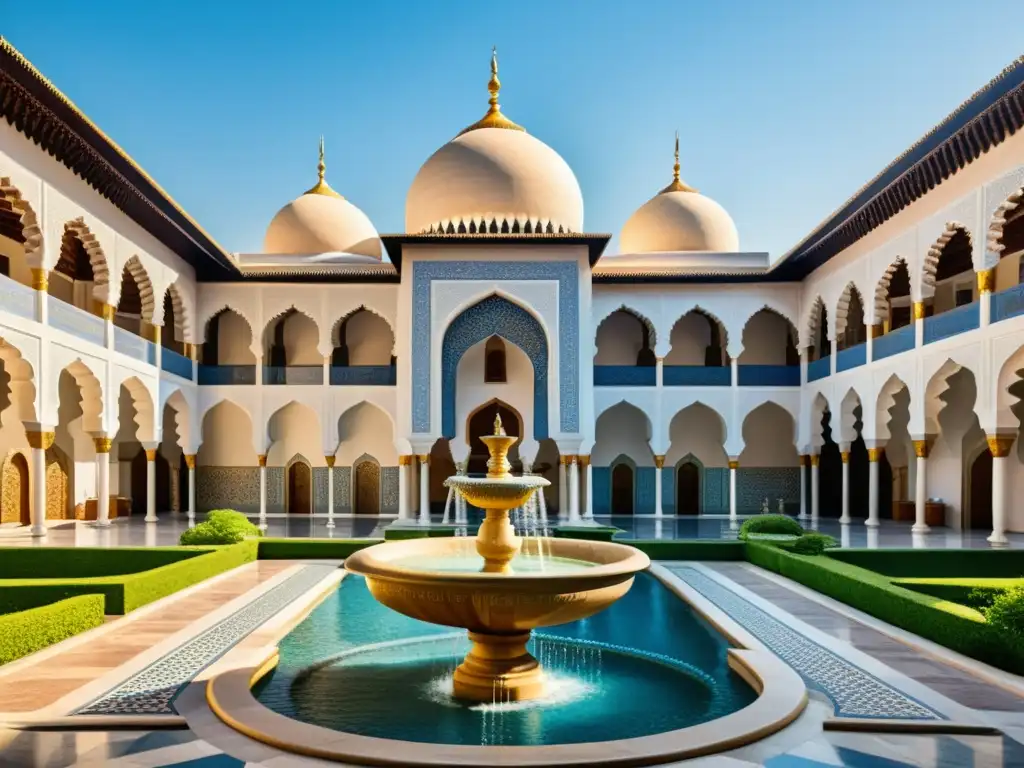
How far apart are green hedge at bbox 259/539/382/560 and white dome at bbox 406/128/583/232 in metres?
7.86

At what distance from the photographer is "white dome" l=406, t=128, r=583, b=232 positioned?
59.1 feet

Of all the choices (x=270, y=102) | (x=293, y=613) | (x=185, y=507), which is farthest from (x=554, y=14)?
(x=185, y=507)

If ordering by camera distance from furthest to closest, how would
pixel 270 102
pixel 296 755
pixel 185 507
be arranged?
pixel 185 507 < pixel 270 102 < pixel 296 755

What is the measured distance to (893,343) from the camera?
15305 mm

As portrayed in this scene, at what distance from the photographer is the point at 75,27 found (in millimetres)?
9422

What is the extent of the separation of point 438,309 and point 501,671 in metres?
12.0

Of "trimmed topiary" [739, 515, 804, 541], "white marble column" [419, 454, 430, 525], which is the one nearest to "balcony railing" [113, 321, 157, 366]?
"white marble column" [419, 454, 430, 525]

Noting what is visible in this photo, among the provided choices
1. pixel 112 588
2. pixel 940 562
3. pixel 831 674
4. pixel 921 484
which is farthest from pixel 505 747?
pixel 921 484

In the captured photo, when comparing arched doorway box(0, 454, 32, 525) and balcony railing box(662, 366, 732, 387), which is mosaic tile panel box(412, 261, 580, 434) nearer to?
balcony railing box(662, 366, 732, 387)

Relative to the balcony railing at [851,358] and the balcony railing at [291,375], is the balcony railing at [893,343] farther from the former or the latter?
the balcony railing at [291,375]

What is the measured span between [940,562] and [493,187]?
1114 cm

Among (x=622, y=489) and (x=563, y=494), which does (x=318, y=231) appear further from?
(x=622, y=489)

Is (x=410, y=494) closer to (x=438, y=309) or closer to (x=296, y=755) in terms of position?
(x=438, y=309)

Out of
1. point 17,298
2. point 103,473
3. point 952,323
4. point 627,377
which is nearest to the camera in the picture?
point 17,298
